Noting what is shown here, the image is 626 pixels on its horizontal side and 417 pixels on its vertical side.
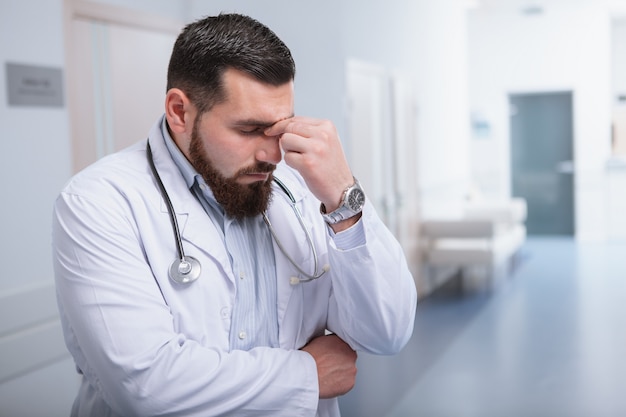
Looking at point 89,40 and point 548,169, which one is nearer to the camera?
point 89,40

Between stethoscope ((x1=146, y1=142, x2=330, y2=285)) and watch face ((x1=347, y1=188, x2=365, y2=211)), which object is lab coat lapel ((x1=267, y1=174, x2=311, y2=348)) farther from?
watch face ((x1=347, y1=188, x2=365, y2=211))

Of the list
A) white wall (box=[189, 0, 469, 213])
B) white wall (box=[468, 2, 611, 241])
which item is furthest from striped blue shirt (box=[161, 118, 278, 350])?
white wall (box=[468, 2, 611, 241])

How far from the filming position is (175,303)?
1.22 metres

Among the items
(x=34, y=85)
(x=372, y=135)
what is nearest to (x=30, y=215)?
(x=34, y=85)

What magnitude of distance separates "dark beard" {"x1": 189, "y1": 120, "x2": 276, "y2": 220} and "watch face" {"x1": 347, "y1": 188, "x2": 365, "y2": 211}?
0.55 ft

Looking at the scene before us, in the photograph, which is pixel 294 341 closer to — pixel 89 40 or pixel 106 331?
pixel 106 331

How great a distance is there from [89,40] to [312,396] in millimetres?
Answer: 2229

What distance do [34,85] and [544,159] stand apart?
806 cm

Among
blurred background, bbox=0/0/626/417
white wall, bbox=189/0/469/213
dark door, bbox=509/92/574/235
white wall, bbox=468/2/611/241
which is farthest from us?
dark door, bbox=509/92/574/235

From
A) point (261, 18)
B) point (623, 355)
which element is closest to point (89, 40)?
point (261, 18)

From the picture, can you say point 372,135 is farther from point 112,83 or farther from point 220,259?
point 220,259

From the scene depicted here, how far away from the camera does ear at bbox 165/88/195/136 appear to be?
1292mm

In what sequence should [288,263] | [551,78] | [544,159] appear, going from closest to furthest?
[288,263], [551,78], [544,159]

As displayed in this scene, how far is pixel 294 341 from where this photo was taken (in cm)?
138
